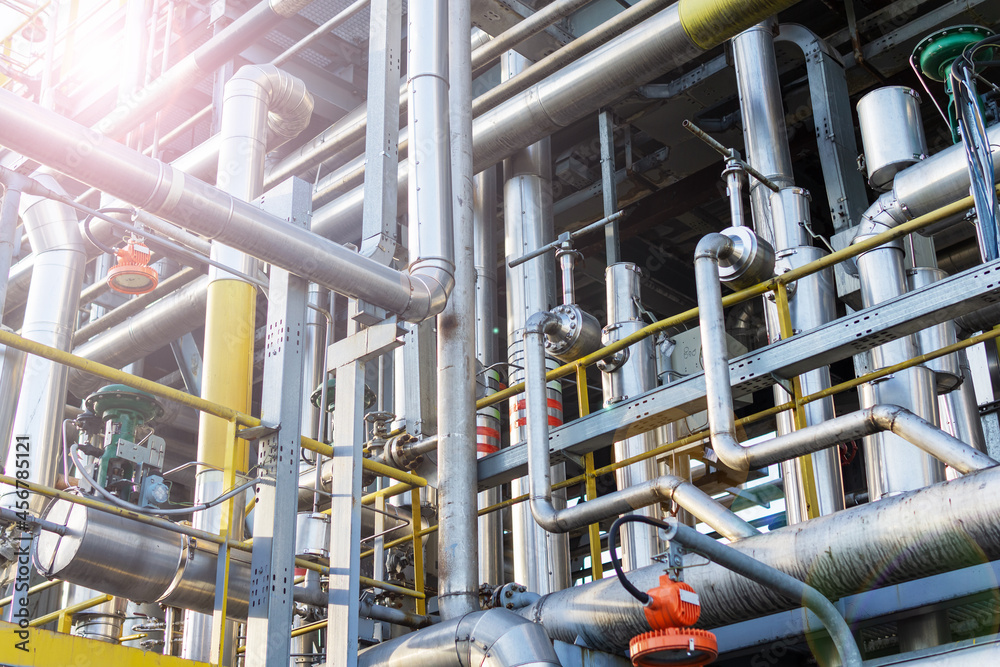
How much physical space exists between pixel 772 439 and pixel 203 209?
9.91 ft

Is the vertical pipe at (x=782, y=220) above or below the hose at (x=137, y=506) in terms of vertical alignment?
above

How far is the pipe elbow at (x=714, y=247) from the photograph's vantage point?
19.4 feet

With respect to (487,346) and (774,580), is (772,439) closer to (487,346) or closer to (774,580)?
(774,580)

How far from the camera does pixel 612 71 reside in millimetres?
8156

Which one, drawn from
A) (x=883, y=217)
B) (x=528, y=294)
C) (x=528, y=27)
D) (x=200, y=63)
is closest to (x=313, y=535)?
(x=528, y=294)

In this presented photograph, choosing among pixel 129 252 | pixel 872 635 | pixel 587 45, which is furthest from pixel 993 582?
pixel 129 252

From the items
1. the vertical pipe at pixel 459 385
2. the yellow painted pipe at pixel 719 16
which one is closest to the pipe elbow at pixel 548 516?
the vertical pipe at pixel 459 385

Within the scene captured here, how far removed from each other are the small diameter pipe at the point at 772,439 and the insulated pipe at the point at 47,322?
14.5 ft

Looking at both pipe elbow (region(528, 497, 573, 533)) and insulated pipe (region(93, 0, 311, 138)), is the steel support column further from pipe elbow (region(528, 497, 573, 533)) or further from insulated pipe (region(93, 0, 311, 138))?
insulated pipe (region(93, 0, 311, 138))

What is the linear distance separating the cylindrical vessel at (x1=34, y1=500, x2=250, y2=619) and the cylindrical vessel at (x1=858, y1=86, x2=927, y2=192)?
4.57 metres

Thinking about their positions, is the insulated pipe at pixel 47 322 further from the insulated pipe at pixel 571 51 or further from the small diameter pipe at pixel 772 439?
the small diameter pipe at pixel 772 439

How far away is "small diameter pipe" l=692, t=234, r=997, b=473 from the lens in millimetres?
4484

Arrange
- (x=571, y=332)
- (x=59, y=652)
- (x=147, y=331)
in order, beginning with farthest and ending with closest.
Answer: (x=147, y=331), (x=571, y=332), (x=59, y=652)

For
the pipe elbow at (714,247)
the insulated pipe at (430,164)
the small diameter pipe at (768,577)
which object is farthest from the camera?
the pipe elbow at (714,247)
